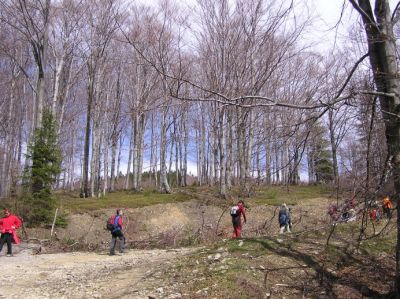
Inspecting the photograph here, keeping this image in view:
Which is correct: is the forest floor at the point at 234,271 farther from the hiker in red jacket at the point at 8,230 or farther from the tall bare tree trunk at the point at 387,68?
the tall bare tree trunk at the point at 387,68

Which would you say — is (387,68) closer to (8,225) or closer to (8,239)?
(8,225)

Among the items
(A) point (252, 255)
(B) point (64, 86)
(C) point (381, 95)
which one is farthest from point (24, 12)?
(C) point (381, 95)

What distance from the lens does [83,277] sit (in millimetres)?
10109

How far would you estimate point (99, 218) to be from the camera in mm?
21578

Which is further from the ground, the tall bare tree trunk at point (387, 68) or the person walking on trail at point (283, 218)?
the tall bare tree trunk at point (387, 68)

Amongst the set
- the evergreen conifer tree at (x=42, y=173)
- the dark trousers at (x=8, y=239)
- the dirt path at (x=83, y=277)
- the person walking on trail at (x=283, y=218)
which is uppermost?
the evergreen conifer tree at (x=42, y=173)

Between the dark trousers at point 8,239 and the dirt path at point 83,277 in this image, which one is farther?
the dark trousers at point 8,239

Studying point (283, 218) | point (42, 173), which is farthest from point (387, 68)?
point (42, 173)

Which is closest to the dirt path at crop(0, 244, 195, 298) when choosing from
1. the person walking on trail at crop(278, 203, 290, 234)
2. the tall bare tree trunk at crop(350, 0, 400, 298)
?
the tall bare tree trunk at crop(350, 0, 400, 298)

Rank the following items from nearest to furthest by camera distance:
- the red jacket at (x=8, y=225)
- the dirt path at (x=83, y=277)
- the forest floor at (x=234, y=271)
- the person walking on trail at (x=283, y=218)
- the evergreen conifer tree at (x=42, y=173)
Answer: the forest floor at (x=234, y=271), the dirt path at (x=83, y=277), the red jacket at (x=8, y=225), the person walking on trail at (x=283, y=218), the evergreen conifer tree at (x=42, y=173)

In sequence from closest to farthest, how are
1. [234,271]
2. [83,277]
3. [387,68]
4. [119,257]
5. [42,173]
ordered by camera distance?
[387,68] → [234,271] → [83,277] → [119,257] → [42,173]

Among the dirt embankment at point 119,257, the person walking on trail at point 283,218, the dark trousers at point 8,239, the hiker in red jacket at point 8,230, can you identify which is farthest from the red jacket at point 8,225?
the person walking on trail at point 283,218

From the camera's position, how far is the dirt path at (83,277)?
8383 millimetres

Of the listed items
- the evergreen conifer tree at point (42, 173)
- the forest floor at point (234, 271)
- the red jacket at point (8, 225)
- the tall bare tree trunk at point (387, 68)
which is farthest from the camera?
the evergreen conifer tree at point (42, 173)
